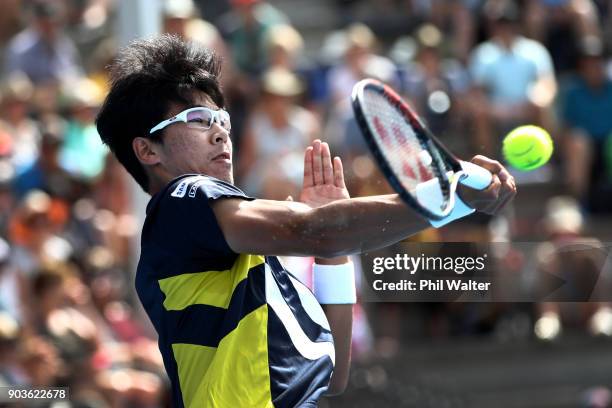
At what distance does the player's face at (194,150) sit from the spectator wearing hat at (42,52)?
7.85m

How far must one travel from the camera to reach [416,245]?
4.38 metres

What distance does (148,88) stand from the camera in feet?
12.5

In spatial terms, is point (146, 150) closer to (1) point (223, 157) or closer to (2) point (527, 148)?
(1) point (223, 157)

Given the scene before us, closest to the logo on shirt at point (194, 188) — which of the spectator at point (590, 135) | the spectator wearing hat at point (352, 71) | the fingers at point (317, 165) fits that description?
the fingers at point (317, 165)

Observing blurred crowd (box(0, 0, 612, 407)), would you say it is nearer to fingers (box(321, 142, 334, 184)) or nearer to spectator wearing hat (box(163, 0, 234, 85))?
spectator wearing hat (box(163, 0, 234, 85))

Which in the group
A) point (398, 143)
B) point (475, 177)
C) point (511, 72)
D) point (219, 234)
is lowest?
point (219, 234)

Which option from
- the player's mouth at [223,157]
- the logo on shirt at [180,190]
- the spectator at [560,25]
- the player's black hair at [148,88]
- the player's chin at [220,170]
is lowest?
the logo on shirt at [180,190]

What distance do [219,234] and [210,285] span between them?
10.6 inches

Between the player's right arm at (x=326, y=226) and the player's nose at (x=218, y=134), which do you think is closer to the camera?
the player's right arm at (x=326, y=226)

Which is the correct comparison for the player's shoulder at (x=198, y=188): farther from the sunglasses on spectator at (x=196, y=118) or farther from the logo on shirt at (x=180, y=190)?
the sunglasses on spectator at (x=196, y=118)

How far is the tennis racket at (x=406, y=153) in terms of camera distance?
10.1 ft

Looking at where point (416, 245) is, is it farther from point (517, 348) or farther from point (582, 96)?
point (582, 96)

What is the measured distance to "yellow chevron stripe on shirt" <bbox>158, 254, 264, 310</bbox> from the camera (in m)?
3.60

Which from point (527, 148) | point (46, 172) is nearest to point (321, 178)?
point (527, 148)
